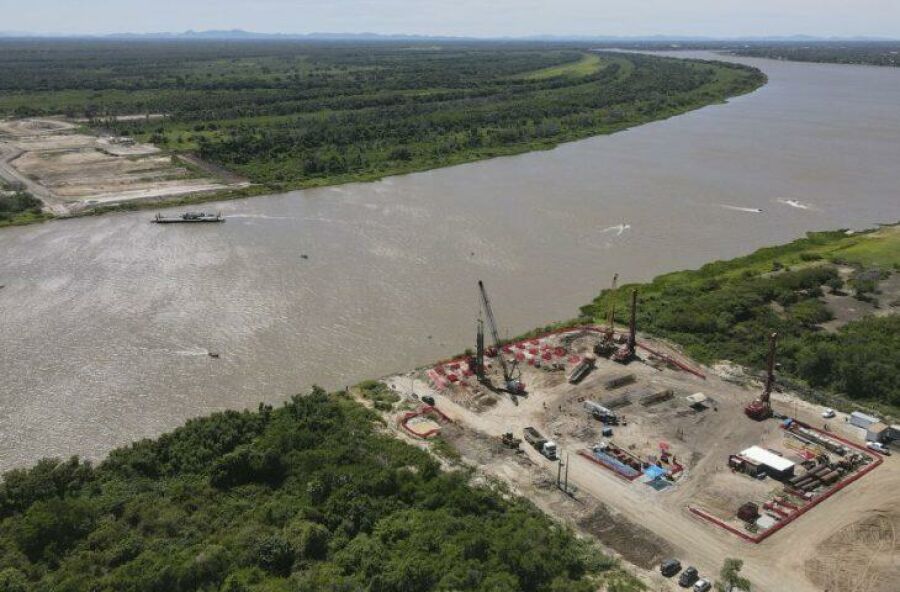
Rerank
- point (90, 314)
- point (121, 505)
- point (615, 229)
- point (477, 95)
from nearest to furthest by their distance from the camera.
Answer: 1. point (121, 505)
2. point (90, 314)
3. point (615, 229)
4. point (477, 95)

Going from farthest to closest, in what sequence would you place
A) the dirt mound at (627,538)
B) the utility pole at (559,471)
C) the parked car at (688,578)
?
the utility pole at (559,471) → the dirt mound at (627,538) → the parked car at (688,578)

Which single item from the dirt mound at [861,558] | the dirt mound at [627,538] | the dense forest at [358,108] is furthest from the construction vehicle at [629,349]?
the dense forest at [358,108]

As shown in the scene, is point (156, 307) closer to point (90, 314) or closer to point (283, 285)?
point (90, 314)

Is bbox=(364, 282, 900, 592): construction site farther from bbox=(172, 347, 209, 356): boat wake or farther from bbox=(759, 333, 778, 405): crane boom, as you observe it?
bbox=(172, 347, 209, 356): boat wake

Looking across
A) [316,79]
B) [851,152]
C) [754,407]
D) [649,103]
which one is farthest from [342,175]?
[316,79]

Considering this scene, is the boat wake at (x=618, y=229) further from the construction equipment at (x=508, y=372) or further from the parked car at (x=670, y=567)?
the parked car at (x=670, y=567)

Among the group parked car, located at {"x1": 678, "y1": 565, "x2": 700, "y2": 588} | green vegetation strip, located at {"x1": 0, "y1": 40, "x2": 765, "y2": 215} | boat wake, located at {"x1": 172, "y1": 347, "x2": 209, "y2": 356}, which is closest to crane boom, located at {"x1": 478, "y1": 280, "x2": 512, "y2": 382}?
parked car, located at {"x1": 678, "y1": 565, "x2": 700, "y2": 588}
